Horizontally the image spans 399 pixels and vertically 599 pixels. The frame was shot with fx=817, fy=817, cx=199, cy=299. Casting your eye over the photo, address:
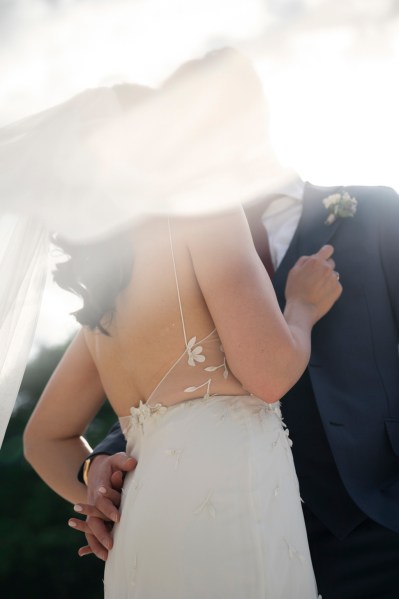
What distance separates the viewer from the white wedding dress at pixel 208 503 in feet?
7.27

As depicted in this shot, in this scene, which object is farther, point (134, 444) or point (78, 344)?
point (78, 344)

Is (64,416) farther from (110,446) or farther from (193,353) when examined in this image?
(193,353)

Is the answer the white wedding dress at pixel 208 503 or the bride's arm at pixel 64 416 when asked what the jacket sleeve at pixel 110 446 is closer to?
the bride's arm at pixel 64 416

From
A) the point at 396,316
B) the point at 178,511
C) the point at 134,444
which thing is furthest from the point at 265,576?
the point at 396,316

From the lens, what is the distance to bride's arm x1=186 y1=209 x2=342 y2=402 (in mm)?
2318

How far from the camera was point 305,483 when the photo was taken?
3275mm

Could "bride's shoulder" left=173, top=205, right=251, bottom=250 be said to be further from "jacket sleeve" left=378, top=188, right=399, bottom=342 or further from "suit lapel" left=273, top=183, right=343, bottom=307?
"jacket sleeve" left=378, top=188, right=399, bottom=342

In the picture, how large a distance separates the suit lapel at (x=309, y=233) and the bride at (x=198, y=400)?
30.7 inches

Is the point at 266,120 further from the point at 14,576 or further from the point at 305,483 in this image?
the point at 14,576

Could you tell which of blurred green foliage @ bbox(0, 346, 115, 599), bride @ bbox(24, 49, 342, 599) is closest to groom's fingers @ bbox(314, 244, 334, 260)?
bride @ bbox(24, 49, 342, 599)

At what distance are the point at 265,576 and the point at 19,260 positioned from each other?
1264 millimetres

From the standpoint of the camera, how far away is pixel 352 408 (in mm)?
3236

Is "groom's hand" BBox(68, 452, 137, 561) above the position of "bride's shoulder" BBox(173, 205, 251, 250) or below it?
below

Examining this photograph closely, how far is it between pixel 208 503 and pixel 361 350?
130 centimetres
